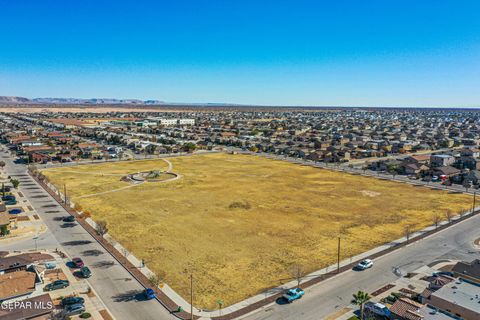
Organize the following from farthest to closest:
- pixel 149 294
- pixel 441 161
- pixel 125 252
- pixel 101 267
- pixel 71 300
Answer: pixel 441 161
pixel 125 252
pixel 101 267
pixel 149 294
pixel 71 300

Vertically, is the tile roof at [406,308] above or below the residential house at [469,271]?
below

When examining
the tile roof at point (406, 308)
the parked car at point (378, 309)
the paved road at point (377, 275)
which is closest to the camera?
the tile roof at point (406, 308)

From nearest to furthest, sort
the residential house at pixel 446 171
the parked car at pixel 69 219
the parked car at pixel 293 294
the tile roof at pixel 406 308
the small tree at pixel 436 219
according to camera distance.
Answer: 1. the tile roof at pixel 406 308
2. the parked car at pixel 293 294
3. the small tree at pixel 436 219
4. the parked car at pixel 69 219
5. the residential house at pixel 446 171

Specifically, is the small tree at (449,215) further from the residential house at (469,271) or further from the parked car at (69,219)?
the parked car at (69,219)

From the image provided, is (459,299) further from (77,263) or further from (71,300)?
(77,263)

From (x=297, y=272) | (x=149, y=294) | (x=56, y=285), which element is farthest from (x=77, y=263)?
(x=297, y=272)

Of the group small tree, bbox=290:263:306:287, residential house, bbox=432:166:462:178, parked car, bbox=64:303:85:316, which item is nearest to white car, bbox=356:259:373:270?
small tree, bbox=290:263:306:287

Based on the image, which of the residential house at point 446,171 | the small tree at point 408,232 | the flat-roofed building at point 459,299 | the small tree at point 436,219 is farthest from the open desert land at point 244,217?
the residential house at point 446,171
